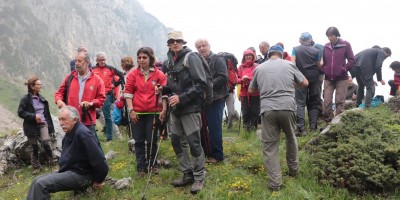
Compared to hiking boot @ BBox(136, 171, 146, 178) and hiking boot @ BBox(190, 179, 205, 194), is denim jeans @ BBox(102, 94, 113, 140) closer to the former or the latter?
hiking boot @ BBox(136, 171, 146, 178)

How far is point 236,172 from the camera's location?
284 inches

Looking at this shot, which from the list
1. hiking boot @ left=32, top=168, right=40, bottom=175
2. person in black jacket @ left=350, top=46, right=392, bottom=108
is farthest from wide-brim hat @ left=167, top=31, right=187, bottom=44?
person in black jacket @ left=350, top=46, right=392, bottom=108

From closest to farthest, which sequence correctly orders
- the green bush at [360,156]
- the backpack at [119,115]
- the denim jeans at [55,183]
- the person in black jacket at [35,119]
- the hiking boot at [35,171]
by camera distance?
the denim jeans at [55,183]
the green bush at [360,156]
the person in black jacket at [35,119]
the hiking boot at [35,171]
the backpack at [119,115]

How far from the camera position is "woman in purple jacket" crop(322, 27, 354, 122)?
32.4 ft

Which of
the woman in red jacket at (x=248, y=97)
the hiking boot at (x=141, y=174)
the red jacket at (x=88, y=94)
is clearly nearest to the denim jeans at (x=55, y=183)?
the hiking boot at (x=141, y=174)

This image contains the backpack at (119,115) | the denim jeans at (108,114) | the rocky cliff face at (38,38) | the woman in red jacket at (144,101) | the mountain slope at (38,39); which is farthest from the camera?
the rocky cliff face at (38,38)

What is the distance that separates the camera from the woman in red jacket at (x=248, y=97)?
35.4 feet

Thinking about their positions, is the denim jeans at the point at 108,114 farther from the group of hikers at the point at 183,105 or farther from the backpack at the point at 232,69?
the backpack at the point at 232,69

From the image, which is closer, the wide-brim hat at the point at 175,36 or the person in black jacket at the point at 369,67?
the wide-brim hat at the point at 175,36

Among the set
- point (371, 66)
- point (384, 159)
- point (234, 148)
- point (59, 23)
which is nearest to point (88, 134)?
point (234, 148)

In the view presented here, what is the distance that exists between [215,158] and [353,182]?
3210 mm

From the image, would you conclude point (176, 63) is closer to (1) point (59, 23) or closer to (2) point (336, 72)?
(2) point (336, 72)

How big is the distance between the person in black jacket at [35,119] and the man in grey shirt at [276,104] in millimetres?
6283

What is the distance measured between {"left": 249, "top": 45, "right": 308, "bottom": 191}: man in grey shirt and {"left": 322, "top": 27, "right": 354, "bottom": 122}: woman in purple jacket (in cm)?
419
